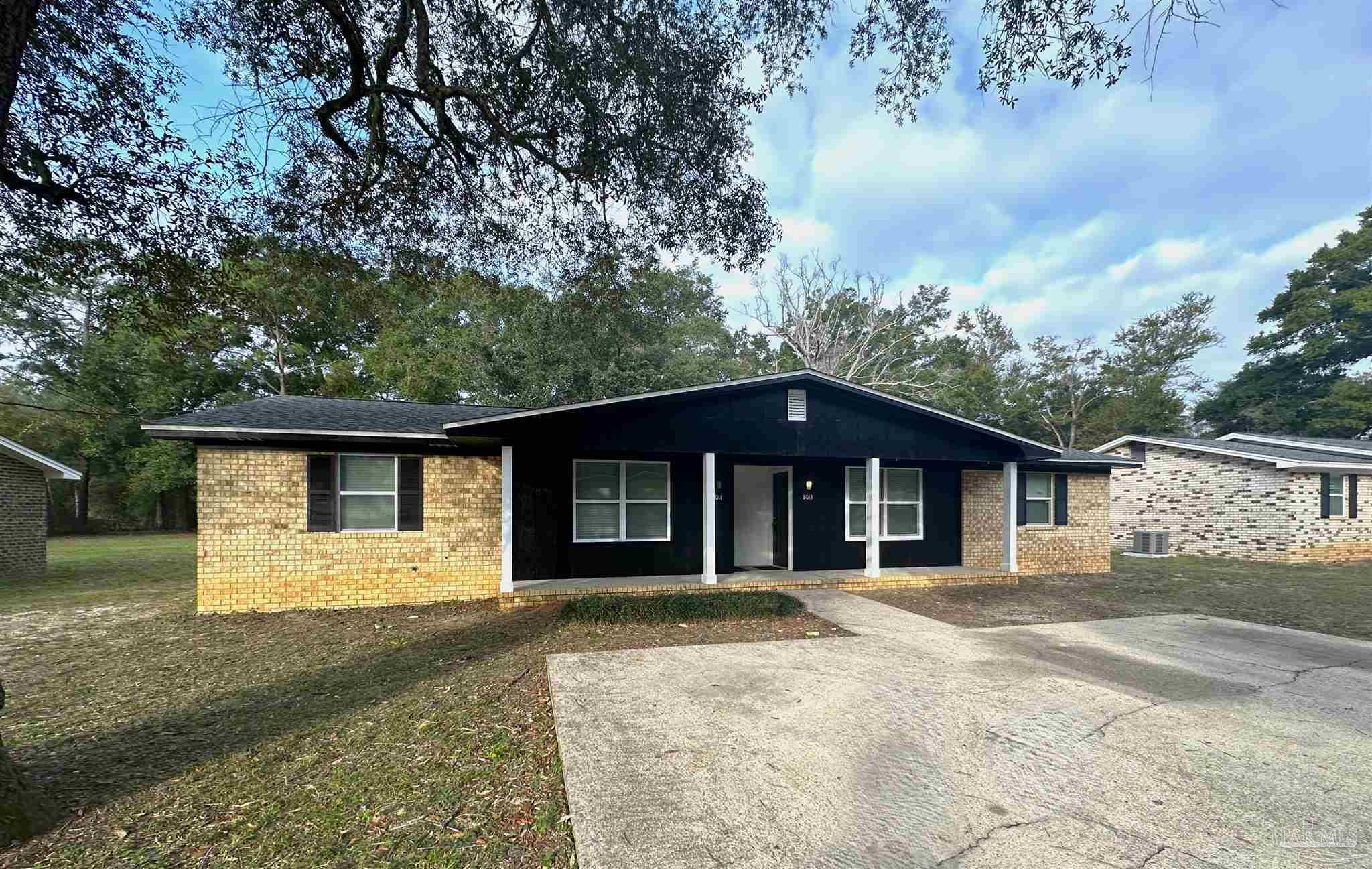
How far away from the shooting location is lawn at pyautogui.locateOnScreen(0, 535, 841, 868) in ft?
9.15

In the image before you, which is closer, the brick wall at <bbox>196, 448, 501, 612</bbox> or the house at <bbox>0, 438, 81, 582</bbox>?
the brick wall at <bbox>196, 448, 501, 612</bbox>

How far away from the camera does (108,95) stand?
5367mm

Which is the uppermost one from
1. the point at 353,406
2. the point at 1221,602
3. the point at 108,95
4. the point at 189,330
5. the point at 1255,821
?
the point at 108,95

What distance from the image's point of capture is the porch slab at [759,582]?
8266 millimetres

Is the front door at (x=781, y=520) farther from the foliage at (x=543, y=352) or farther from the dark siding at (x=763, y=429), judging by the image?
the foliage at (x=543, y=352)

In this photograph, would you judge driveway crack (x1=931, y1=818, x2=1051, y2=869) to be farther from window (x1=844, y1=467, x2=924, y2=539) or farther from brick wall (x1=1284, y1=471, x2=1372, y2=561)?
brick wall (x1=1284, y1=471, x2=1372, y2=561)

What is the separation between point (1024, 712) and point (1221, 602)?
7800 mm

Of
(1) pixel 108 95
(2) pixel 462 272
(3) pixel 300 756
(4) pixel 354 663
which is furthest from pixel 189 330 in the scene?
(3) pixel 300 756

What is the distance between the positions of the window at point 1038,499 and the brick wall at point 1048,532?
18cm

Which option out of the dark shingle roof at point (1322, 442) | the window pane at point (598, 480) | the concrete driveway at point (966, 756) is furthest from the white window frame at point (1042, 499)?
the dark shingle roof at point (1322, 442)

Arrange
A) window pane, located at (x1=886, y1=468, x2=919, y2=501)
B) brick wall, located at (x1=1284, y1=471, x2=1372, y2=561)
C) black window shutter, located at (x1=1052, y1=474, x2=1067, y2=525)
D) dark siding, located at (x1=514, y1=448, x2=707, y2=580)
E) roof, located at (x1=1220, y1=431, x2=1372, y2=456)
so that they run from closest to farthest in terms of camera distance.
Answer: dark siding, located at (x1=514, y1=448, x2=707, y2=580) < window pane, located at (x1=886, y1=468, x2=919, y2=501) < black window shutter, located at (x1=1052, y1=474, x2=1067, y2=525) < brick wall, located at (x1=1284, y1=471, x2=1372, y2=561) < roof, located at (x1=1220, y1=431, x2=1372, y2=456)

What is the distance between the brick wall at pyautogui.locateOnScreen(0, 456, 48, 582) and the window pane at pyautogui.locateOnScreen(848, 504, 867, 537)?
17.6m

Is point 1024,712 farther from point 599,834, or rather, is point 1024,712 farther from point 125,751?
point 125,751

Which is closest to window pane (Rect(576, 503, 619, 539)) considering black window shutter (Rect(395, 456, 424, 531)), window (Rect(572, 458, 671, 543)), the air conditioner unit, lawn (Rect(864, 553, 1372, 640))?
window (Rect(572, 458, 671, 543))
